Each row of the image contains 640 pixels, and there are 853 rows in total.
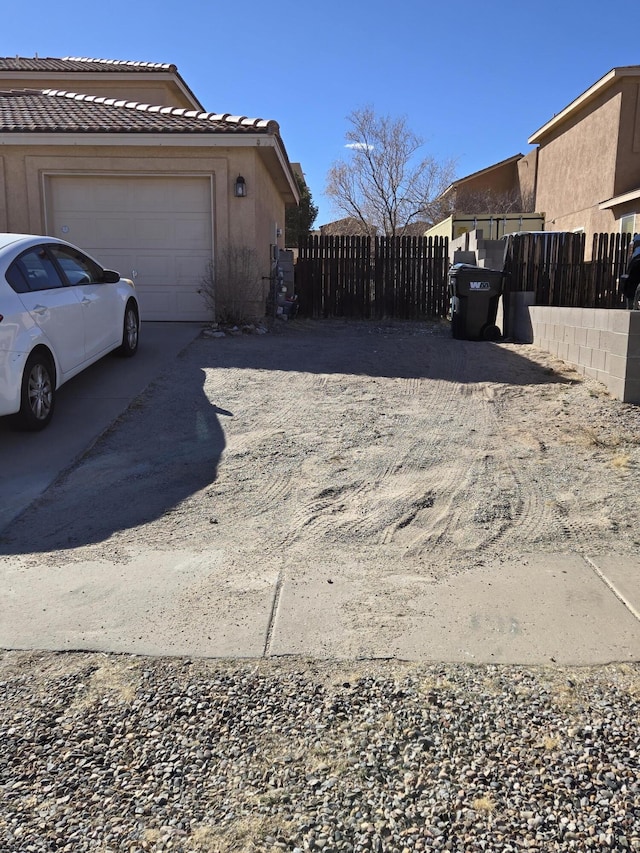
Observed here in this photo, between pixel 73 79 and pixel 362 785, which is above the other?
pixel 73 79

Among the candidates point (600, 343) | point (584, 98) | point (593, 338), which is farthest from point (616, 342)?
point (584, 98)

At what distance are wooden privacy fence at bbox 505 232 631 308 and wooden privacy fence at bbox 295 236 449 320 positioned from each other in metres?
3.34

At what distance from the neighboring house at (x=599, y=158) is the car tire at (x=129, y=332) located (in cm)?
1461

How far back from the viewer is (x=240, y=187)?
12297 millimetres

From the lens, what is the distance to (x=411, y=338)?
482 inches

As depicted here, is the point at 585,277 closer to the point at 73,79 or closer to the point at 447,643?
the point at 447,643

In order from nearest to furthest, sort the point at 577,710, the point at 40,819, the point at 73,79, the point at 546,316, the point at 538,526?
the point at 40,819 → the point at 577,710 → the point at 538,526 → the point at 546,316 → the point at 73,79

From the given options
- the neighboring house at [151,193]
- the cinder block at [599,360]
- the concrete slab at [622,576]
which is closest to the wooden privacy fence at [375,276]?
the neighboring house at [151,193]

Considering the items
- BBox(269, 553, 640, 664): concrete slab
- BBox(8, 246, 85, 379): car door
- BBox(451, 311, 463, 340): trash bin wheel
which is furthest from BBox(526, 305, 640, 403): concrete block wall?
BBox(8, 246, 85, 379): car door

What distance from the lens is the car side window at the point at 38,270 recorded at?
6355 millimetres

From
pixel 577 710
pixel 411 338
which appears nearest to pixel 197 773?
pixel 577 710

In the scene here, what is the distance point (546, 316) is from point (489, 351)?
946 millimetres

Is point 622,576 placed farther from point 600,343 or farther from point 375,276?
point 375,276

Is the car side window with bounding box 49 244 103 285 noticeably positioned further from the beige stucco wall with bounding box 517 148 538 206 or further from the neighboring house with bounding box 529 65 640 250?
the beige stucco wall with bounding box 517 148 538 206
